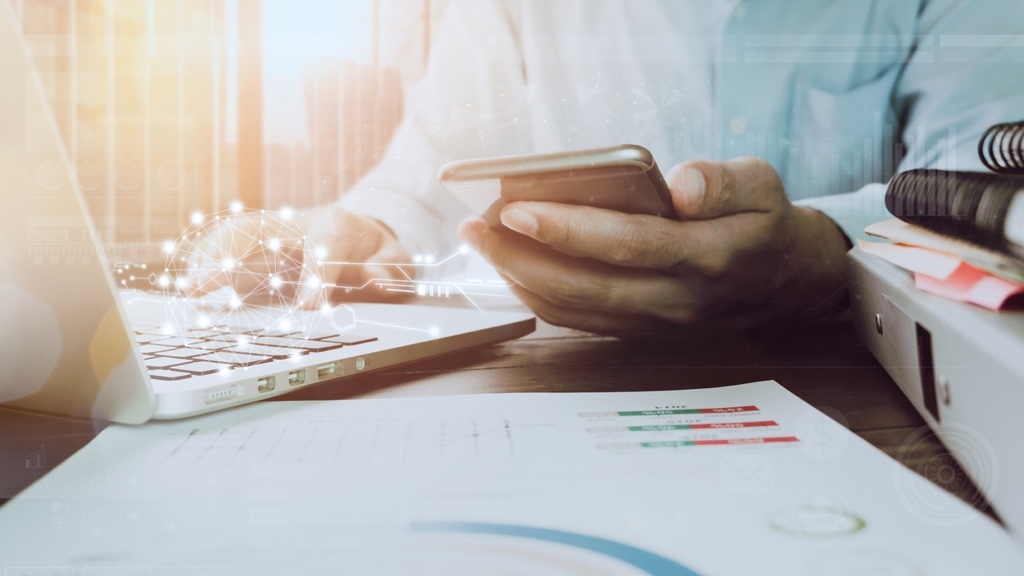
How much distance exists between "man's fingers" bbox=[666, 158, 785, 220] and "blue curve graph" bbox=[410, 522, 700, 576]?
232 mm

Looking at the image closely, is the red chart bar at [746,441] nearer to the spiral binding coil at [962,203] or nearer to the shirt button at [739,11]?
the spiral binding coil at [962,203]

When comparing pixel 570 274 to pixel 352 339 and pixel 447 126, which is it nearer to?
pixel 352 339

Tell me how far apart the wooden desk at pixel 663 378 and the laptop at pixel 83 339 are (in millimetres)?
15

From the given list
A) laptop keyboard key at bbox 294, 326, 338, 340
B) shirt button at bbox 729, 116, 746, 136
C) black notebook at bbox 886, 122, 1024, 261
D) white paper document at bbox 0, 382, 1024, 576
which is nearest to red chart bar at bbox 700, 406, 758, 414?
white paper document at bbox 0, 382, 1024, 576

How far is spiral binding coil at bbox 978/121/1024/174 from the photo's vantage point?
246 millimetres

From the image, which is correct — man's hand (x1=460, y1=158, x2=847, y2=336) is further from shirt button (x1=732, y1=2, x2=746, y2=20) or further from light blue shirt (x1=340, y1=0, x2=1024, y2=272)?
shirt button (x1=732, y1=2, x2=746, y2=20)

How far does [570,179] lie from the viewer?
307mm

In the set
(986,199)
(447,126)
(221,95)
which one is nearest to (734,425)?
(986,199)

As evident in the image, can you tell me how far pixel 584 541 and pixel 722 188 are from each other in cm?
26

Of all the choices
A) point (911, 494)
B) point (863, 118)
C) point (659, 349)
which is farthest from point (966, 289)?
point (863, 118)

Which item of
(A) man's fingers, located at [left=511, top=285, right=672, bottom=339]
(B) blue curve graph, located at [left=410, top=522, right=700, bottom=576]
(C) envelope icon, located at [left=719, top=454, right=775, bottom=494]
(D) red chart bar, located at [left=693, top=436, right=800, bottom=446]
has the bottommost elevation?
(B) blue curve graph, located at [left=410, top=522, right=700, bottom=576]

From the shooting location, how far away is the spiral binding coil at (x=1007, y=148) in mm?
246
